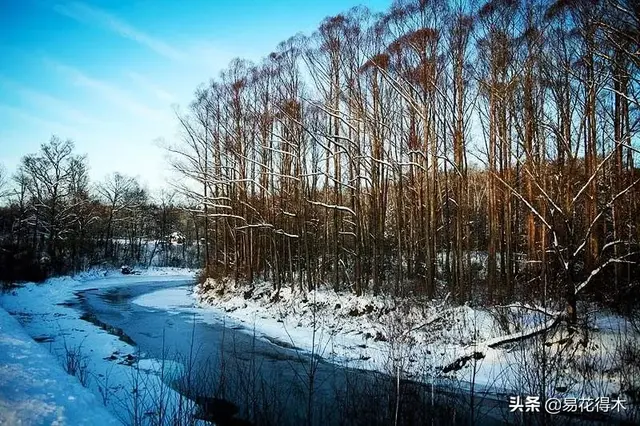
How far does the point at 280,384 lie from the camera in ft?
27.0

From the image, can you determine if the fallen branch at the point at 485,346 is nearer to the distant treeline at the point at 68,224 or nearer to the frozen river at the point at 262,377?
the frozen river at the point at 262,377

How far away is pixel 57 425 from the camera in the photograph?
14.4 ft

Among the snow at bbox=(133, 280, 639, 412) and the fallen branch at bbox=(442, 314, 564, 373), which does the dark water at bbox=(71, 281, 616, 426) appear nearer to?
the snow at bbox=(133, 280, 639, 412)

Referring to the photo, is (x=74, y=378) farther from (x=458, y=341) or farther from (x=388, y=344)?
(x=458, y=341)

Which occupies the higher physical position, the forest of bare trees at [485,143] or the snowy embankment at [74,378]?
the forest of bare trees at [485,143]

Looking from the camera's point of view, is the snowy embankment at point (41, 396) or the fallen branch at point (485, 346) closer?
the snowy embankment at point (41, 396)

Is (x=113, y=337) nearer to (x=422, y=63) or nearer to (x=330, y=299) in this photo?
(x=330, y=299)

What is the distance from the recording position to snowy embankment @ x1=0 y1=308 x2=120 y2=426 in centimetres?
453

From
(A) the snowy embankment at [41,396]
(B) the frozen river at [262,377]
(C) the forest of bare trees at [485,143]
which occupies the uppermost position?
(C) the forest of bare trees at [485,143]

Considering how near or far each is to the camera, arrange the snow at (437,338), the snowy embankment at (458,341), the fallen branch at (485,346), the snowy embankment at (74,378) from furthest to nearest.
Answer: the fallen branch at (485,346)
the snow at (437,338)
the snowy embankment at (458,341)
the snowy embankment at (74,378)

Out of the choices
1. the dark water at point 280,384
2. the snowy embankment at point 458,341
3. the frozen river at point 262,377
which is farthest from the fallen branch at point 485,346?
the frozen river at point 262,377

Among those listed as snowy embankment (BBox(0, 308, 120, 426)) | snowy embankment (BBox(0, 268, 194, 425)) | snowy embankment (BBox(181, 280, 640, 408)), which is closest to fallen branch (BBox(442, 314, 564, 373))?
snowy embankment (BBox(181, 280, 640, 408))

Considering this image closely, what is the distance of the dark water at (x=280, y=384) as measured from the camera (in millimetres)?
5805

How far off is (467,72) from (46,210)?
41314 millimetres
